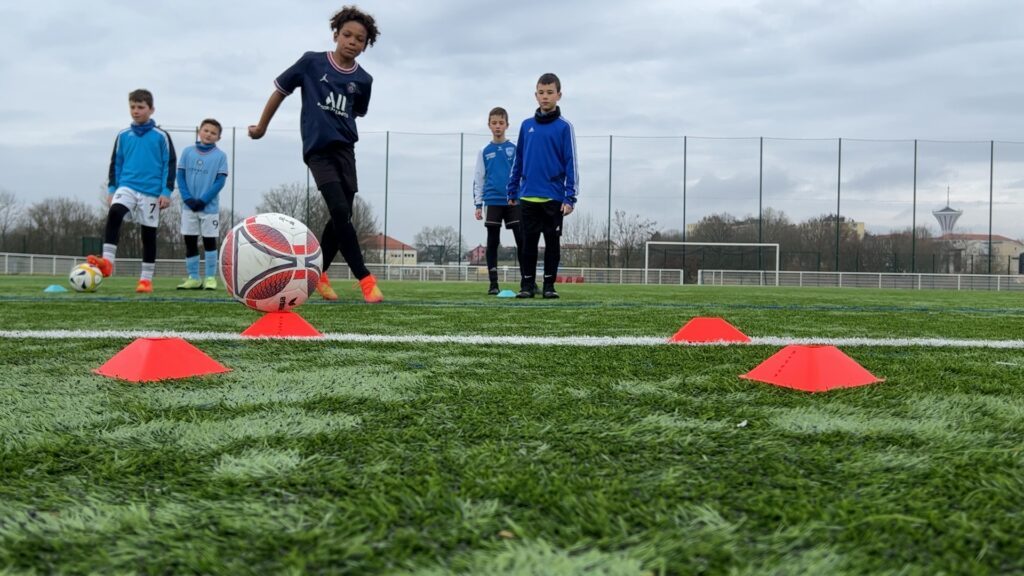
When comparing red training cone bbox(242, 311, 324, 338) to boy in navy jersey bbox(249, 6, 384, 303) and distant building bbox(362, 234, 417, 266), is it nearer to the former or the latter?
boy in navy jersey bbox(249, 6, 384, 303)

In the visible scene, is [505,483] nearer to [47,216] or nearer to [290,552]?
[290,552]

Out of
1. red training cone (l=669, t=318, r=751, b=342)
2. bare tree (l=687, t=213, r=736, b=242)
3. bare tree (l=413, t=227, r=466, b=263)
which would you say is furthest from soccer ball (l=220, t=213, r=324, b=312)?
bare tree (l=687, t=213, r=736, b=242)

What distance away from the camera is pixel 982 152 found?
29.4 metres

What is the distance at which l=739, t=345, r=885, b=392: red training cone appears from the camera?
1.84 metres

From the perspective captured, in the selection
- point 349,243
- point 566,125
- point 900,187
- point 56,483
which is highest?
point 900,187

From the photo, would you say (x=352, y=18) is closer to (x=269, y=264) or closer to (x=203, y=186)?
(x=269, y=264)

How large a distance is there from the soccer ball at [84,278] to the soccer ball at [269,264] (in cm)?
390

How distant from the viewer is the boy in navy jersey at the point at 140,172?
284 inches

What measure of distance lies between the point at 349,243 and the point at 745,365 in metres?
3.83

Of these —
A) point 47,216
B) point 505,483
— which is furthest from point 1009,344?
point 47,216

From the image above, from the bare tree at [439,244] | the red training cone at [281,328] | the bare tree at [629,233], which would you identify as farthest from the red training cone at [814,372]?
the bare tree at [629,233]

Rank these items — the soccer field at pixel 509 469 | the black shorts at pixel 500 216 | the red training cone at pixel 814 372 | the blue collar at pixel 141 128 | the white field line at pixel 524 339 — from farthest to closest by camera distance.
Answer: the black shorts at pixel 500 216 < the blue collar at pixel 141 128 < the white field line at pixel 524 339 < the red training cone at pixel 814 372 < the soccer field at pixel 509 469

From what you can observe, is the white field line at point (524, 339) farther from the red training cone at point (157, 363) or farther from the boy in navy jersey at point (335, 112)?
the boy in navy jersey at point (335, 112)

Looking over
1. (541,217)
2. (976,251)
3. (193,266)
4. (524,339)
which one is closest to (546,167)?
(541,217)
